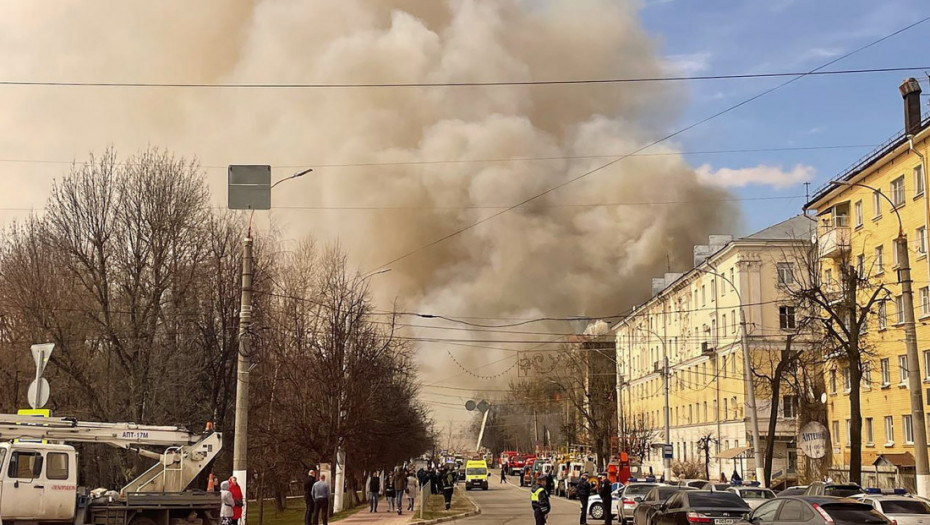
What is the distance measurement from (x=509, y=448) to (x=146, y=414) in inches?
5288

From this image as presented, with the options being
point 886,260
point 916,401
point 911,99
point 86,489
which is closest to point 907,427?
point 886,260

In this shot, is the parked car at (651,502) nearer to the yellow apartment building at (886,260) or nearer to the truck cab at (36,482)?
the truck cab at (36,482)

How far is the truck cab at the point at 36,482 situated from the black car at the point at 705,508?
13.6 m

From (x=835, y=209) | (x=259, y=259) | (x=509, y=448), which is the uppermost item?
(x=835, y=209)

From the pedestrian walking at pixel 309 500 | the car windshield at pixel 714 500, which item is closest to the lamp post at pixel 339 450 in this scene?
the pedestrian walking at pixel 309 500

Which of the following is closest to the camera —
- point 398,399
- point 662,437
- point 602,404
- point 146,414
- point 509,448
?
point 146,414

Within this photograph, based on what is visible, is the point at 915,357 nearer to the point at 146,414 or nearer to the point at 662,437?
the point at 146,414

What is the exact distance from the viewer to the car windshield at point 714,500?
871 inches

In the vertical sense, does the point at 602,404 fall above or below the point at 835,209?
below

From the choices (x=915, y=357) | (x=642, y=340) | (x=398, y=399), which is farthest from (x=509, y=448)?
(x=915, y=357)

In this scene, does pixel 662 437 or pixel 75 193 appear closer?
pixel 75 193

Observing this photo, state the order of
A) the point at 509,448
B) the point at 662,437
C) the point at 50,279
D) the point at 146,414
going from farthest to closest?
1. the point at 509,448
2. the point at 662,437
3. the point at 50,279
4. the point at 146,414

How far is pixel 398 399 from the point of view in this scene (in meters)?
59.5

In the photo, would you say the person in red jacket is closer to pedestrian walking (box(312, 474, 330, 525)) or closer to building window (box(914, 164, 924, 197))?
pedestrian walking (box(312, 474, 330, 525))
